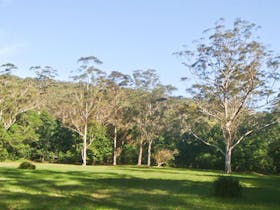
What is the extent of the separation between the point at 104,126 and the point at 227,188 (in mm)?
44621

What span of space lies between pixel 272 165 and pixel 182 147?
1490 centimetres

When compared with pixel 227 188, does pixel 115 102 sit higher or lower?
higher

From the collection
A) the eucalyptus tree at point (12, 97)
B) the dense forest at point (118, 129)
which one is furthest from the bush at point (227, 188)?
the eucalyptus tree at point (12, 97)

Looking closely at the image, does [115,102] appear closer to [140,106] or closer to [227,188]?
[140,106]

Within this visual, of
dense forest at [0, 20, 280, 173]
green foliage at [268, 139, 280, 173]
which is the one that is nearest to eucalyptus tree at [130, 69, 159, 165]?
dense forest at [0, 20, 280, 173]

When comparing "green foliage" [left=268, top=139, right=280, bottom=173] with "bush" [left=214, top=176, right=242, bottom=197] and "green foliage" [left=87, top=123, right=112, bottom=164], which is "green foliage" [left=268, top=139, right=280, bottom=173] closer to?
"green foliage" [left=87, top=123, right=112, bottom=164]

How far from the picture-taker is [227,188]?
13.5 metres

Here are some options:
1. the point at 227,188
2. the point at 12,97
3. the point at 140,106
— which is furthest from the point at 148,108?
the point at 227,188

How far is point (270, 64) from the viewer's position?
3834cm

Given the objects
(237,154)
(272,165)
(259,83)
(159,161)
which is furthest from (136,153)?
(259,83)

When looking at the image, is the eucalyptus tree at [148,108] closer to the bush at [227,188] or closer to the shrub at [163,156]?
the shrub at [163,156]

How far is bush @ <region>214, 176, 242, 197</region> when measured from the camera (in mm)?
13422

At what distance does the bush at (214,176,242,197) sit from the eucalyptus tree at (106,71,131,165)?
43.2m

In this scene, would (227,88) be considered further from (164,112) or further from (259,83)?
(164,112)
